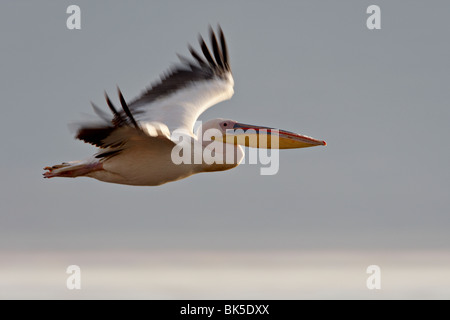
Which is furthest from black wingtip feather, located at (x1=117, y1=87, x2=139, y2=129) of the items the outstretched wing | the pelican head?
the pelican head

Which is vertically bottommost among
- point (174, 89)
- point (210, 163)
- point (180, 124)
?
point (210, 163)

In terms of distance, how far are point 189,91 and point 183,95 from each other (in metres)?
0.18

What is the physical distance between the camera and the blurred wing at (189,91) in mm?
10883

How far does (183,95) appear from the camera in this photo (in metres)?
11.5

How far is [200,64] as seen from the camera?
39.7 ft

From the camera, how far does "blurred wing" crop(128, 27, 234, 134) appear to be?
428 inches

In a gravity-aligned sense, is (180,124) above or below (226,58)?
below

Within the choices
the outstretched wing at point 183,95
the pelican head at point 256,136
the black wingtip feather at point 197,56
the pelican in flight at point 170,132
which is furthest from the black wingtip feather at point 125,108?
the black wingtip feather at point 197,56

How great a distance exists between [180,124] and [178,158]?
1378mm

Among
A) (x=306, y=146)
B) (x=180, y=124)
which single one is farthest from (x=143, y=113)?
(x=306, y=146)

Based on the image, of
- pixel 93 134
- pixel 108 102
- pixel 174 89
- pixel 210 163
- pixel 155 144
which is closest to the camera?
pixel 108 102

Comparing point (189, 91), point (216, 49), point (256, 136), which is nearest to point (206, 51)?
point (216, 49)

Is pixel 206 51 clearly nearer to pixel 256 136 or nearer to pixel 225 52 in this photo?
pixel 225 52

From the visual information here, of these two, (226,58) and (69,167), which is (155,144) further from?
(226,58)
